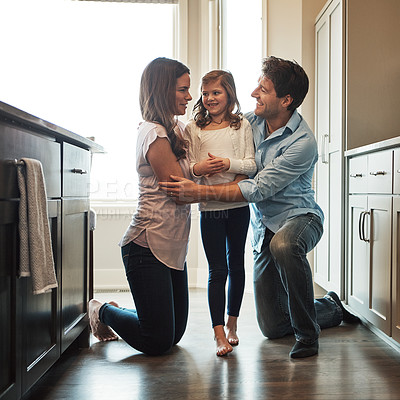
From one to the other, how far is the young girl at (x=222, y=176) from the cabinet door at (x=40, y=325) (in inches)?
26.8

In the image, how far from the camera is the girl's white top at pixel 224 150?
7.29 ft

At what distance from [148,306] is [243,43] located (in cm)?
251

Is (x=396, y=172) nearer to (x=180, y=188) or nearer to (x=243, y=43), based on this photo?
(x=180, y=188)

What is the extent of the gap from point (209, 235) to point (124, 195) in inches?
80.7

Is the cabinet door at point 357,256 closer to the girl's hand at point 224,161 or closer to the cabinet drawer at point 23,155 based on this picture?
the girl's hand at point 224,161

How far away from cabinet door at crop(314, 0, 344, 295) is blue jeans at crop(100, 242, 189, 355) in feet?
3.74

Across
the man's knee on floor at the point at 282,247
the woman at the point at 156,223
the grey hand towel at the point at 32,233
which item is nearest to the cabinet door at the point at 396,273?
the man's knee on floor at the point at 282,247

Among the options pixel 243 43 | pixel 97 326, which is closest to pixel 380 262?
pixel 97 326

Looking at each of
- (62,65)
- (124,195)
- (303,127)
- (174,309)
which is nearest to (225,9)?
(62,65)

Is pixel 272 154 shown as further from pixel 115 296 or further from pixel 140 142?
pixel 115 296

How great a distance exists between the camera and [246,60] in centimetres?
392

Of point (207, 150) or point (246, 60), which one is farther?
point (246, 60)

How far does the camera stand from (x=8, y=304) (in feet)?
4.49

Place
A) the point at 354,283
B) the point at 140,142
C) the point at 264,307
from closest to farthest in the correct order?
1. the point at 140,142
2. the point at 264,307
3. the point at 354,283
